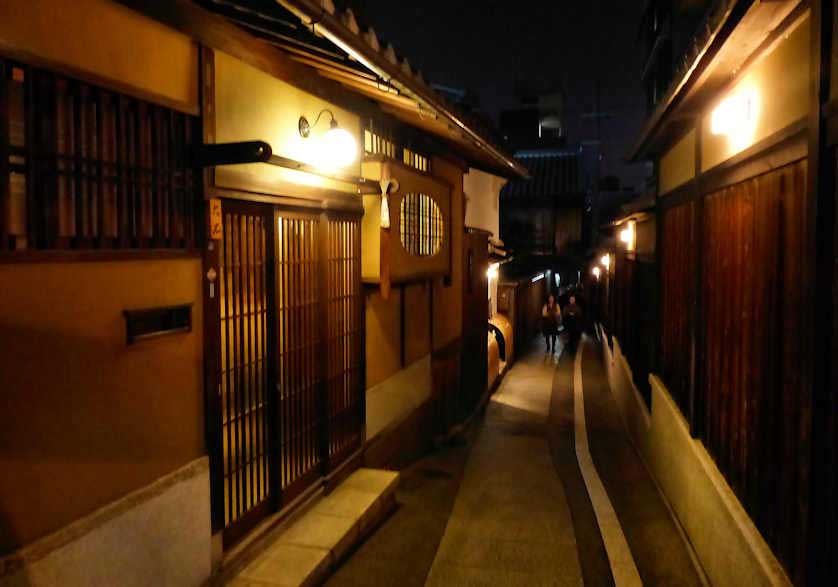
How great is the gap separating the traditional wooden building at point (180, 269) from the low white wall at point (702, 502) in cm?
483

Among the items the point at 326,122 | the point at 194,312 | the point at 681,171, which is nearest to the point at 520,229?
the point at 681,171

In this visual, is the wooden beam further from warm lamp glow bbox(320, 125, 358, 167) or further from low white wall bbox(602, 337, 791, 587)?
warm lamp glow bbox(320, 125, 358, 167)

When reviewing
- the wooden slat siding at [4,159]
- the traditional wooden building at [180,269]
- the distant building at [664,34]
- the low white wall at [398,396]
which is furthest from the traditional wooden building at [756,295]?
the distant building at [664,34]

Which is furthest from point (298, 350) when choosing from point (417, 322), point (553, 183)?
point (553, 183)

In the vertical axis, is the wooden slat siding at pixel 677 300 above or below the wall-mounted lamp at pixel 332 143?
below

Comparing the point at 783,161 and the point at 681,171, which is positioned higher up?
the point at 681,171

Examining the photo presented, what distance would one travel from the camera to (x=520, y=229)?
44781mm

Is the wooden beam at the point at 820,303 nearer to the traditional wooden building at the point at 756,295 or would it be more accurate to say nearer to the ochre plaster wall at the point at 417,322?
the traditional wooden building at the point at 756,295

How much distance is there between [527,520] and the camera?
9477mm

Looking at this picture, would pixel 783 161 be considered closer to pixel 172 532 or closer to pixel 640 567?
pixel 640 567

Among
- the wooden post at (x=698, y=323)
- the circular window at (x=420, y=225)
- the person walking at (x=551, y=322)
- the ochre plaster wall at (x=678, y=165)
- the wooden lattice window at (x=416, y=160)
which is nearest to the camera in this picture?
the wooden post at (x=698, y=323)

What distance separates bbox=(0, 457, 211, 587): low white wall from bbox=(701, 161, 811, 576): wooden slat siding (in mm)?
5152

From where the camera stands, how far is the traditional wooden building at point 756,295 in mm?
4570

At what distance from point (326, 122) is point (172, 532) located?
5.47m
